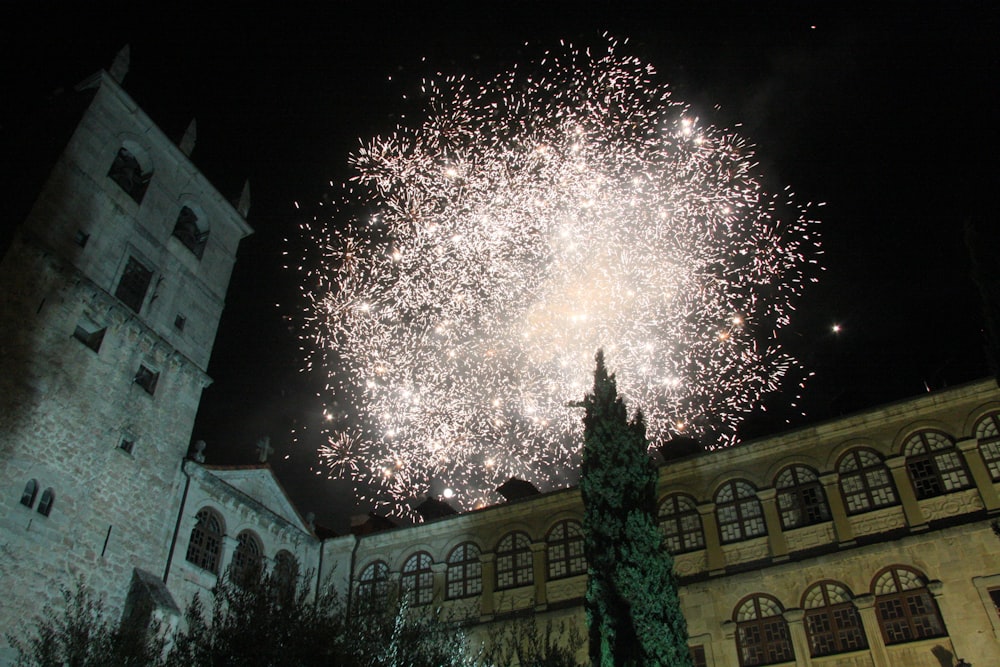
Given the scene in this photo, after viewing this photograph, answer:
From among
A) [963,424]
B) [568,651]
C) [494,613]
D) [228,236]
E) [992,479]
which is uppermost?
[228,236]

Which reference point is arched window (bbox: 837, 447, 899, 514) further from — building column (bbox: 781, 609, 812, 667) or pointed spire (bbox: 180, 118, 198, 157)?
pointed spire (bbox: 180, 118, 198, 157)

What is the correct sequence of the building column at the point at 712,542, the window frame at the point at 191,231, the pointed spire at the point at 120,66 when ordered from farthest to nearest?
the window frame at the point at 191,231, the pointed spire at the point at 120,66, the building column at the point at 712,542

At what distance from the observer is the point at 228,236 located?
2975 centimetres

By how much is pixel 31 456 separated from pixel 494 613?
1393 centimetres

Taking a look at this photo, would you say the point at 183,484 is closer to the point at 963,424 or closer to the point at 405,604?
the point at 405,604

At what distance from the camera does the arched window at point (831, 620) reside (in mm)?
18781

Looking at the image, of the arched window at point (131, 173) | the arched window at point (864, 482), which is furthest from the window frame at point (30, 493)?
the arched window at point (864, 482)

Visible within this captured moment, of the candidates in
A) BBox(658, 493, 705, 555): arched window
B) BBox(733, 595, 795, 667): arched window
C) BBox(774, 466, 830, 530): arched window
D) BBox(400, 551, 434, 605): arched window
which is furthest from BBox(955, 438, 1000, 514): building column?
BBox(400, 551, 434, 605): arched window

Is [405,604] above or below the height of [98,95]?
below

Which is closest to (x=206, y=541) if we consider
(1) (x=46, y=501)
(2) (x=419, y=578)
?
(1) (x=46, y=501)

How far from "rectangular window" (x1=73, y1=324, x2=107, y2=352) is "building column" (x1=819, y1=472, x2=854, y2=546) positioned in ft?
70.0

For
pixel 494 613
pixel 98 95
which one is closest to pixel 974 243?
pixel 494 613

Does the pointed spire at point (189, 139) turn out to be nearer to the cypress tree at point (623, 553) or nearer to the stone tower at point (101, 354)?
the stone tower at point (101, 354)

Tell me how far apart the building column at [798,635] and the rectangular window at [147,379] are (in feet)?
65.0
